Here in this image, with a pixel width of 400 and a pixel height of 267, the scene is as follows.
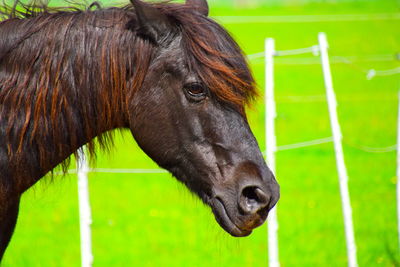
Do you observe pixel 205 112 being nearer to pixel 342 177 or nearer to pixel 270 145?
pixel 270 145

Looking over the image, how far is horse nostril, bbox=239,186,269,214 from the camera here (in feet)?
7.72

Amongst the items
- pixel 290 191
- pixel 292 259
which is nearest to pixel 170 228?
pixel 292 259

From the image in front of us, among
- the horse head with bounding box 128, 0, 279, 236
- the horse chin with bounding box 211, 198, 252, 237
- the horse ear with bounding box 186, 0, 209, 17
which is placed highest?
the horse ear with bounding box 186, 0, 209, 17

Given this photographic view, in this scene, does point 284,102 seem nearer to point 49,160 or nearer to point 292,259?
point 292,259

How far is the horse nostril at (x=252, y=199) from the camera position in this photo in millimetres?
2354

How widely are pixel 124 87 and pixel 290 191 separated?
5376 mm

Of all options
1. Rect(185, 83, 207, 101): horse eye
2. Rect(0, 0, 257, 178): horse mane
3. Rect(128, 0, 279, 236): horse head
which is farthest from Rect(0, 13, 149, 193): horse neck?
Rect(185, 83, 207, 101): horse eye

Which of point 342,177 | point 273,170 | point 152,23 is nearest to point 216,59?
point 152,23

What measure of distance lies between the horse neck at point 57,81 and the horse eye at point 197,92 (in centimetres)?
24

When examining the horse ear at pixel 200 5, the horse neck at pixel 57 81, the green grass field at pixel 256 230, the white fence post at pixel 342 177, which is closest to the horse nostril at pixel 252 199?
the green grass field at pixel 256 230

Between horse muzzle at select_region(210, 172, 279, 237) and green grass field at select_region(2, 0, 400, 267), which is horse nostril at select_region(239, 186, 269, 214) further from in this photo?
green grass field at select_region(2, 0, 400, 267)

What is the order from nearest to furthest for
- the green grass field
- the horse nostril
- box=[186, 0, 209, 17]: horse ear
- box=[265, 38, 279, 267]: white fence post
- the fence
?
the horse nostril
box=[186, 0, 209, 17]: horse ear
the fence
box=[265, 38, 279, 267]: white fence post
the green grass field

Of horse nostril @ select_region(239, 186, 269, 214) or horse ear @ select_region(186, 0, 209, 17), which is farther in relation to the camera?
horse ear @ select_region(186, 0, 209, 17)

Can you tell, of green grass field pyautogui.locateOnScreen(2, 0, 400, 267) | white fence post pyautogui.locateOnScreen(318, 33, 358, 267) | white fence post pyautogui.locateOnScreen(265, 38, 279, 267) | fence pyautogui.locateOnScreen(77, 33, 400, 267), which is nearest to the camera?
fence pyautogui.locateOnScreen(77, 33, 400, 267)
